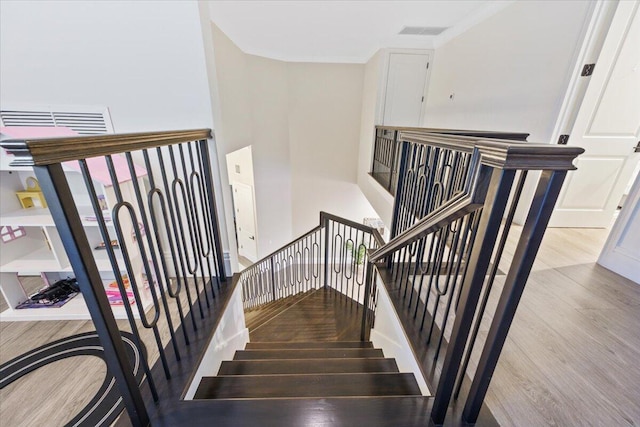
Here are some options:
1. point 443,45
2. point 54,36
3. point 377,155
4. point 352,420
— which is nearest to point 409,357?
point 352,420

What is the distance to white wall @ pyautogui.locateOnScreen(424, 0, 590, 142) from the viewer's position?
84.4 inches

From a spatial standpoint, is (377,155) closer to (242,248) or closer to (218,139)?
(218,139)

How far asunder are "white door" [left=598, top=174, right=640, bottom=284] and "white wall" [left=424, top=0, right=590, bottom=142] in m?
0.87

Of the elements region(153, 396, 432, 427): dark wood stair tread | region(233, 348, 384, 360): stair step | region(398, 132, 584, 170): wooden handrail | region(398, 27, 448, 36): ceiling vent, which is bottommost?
region(233, 348, 384, 360): stair step

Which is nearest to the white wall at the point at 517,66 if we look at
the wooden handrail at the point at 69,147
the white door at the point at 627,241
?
the white door at the point at 627,241

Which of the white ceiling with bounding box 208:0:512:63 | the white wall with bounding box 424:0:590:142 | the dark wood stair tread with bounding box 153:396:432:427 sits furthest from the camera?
the white ceiling with bounding box 208:0:512:63

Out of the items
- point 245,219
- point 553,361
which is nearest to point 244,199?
point 245,219

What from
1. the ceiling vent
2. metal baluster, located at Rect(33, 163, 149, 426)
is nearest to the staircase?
metal baluster, located at Rect(33, 163, 149, 426)

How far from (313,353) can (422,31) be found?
4.64 metres

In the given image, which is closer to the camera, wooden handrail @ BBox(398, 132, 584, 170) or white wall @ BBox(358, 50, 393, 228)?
wooden handrail @ BBox(398, 132, 584, 170)

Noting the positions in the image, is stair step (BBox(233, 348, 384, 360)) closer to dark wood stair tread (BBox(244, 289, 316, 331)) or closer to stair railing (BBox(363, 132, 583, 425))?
stair railing (BBox(363, 132, 583, 425))

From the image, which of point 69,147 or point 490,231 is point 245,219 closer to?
point 69,147

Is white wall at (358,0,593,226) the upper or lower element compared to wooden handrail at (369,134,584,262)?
upper

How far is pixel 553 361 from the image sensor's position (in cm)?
125
